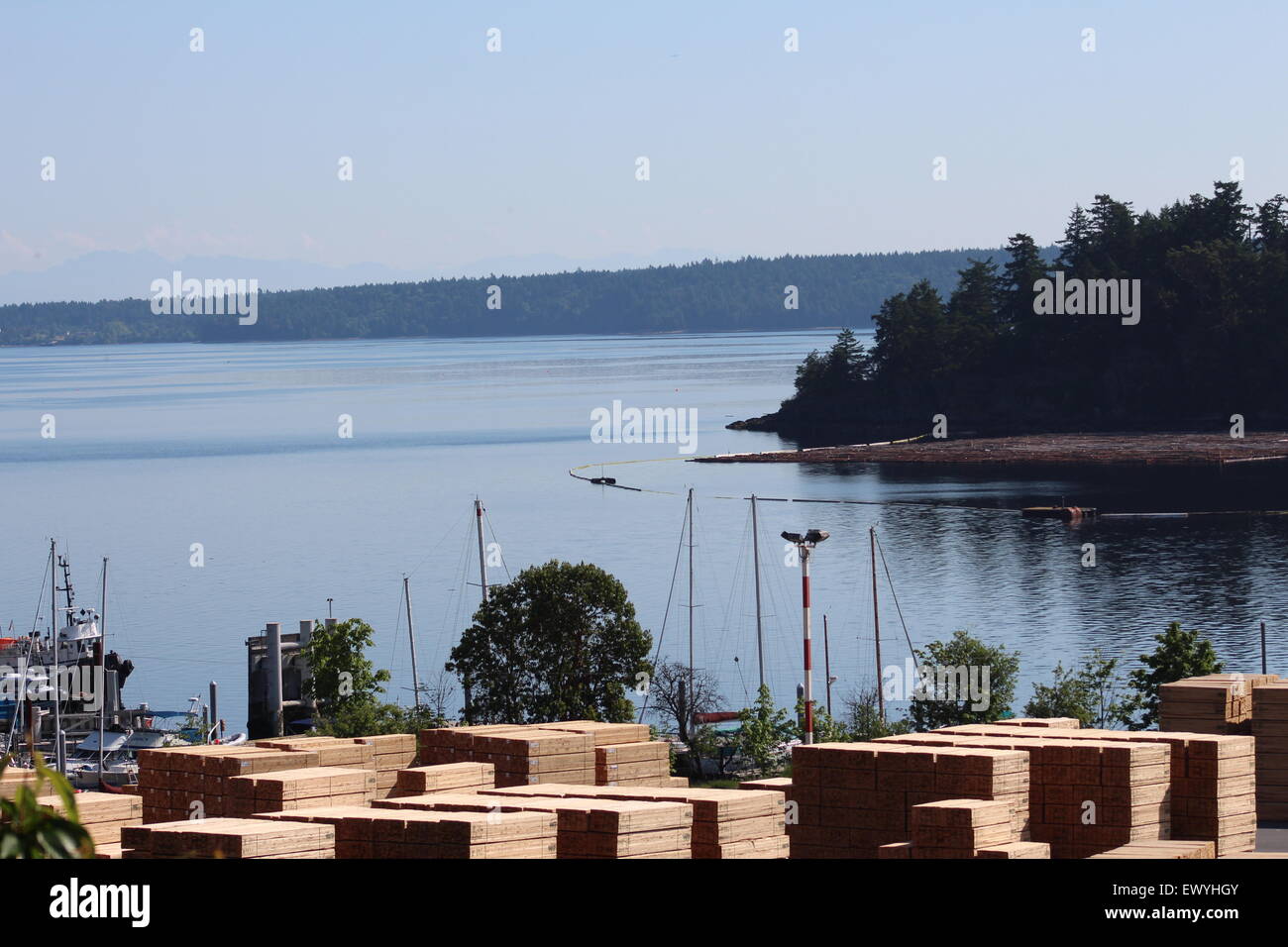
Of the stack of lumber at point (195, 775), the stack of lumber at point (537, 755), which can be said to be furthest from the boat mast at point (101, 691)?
the stack of lumber at point (537, 755)

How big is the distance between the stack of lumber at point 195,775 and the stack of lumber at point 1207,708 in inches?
514

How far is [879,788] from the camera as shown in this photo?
21234mm

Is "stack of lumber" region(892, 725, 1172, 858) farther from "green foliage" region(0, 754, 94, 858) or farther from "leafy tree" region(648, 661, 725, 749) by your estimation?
"leafy tree" region(648, 661, 725, 749)

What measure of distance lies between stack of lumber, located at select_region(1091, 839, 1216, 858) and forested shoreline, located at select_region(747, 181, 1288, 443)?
136m

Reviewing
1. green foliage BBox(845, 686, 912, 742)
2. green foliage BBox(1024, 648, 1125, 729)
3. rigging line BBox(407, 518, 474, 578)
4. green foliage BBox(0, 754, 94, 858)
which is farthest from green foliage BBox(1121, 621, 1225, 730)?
rigging line BBox(407, 518, 474, 578)

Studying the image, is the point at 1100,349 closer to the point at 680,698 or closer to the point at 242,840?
the point at 680,698

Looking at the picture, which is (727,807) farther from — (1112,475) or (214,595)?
(1112,475)

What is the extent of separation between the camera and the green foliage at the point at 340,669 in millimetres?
47531

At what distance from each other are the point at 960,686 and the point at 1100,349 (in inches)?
4918

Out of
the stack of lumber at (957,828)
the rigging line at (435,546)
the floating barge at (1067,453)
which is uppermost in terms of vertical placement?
the floating barge at (1067,453)

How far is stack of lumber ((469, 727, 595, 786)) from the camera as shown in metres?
24.8

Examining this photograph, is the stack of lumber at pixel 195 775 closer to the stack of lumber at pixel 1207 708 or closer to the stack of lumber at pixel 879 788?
the stack of lumber at pixel 879 788

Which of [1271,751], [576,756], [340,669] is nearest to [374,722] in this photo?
[340,669]
